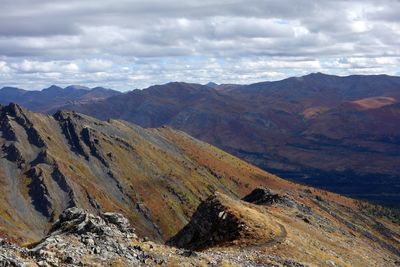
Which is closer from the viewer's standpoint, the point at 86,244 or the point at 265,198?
the point at 86,244

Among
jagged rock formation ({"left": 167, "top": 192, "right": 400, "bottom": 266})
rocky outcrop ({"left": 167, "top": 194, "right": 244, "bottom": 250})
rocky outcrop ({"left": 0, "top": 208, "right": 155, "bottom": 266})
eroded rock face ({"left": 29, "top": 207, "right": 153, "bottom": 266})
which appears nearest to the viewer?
rocky outcrop ({"left": 0, "top": 208, "right": 155, "bottom": 266})

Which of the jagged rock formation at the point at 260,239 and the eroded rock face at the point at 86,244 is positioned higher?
the eroded rock face at the point at 86,244

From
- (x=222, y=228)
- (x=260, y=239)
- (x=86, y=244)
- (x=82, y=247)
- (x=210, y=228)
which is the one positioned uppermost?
(x=82, y=247)

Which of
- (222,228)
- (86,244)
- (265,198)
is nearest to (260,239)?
(222,228)

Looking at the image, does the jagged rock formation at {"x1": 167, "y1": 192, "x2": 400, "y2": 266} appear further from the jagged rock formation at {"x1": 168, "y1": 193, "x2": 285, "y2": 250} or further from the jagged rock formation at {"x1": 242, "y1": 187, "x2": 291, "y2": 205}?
the jagged rock formation at {"x1": 242, "y1": 187, "x2": 291, "y2": 205}

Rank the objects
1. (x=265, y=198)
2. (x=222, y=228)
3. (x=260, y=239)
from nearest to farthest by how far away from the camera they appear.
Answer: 1. (x=260, y=239)
2. (x=222, y=228)
3. (x=265, y=198)

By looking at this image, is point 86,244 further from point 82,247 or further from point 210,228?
point 210,228

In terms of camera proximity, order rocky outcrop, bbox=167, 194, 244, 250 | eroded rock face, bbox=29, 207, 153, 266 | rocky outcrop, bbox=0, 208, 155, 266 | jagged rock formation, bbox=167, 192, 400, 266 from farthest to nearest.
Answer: rocky outcrop, bbox=167, 194, 244, 250 < jagged rock formation, bbox=167, 192, 400, 266 < eroded rock face, bbox=29, 207, 153, 266 < rocky outcrop, bbox=0, 208, 155, 266

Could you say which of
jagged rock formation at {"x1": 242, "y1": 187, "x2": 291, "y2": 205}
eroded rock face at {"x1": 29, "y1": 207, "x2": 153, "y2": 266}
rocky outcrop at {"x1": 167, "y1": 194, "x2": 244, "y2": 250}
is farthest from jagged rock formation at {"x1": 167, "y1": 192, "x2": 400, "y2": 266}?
jagged rock formation at {"x1": 242, "y1": 187, "x2": 291, "y2": 205}

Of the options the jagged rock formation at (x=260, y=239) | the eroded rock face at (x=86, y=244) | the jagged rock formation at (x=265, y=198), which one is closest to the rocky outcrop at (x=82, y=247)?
the eroded rock face at (x=86, y=244)

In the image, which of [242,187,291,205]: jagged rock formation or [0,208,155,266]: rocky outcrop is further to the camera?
[242,187,291,205]: jagged rock formation

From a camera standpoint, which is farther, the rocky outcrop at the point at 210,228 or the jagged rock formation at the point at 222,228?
the rocky outcrop at the point at 210,228

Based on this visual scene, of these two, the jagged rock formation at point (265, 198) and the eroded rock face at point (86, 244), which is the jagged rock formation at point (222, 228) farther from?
the jagged rock formation at point (265, 198)

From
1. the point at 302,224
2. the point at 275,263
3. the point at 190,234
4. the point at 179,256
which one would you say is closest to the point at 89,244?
the point at 179,256
